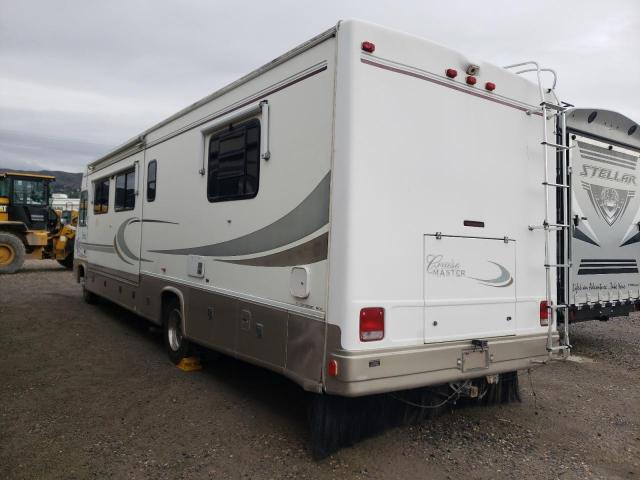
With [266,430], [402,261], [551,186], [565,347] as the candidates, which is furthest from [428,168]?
[266,430]

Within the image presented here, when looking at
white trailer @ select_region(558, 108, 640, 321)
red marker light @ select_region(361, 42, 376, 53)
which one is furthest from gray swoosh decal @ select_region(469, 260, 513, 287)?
white trailer @ select_region(558, 108, 640, 321)

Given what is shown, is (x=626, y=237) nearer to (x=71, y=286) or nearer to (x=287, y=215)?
(x=287, y=215)

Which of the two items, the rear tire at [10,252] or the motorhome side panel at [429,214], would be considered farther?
the rear tire at [10,252]

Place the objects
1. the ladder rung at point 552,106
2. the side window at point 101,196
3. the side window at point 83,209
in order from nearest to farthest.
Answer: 1. the ladder rung at point 552,106
2. the side window at point 101,196
3. the side window at point 83,209

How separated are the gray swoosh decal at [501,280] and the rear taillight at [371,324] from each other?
97 cm

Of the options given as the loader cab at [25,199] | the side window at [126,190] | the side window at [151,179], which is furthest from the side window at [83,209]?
the loader cab at [25,199]

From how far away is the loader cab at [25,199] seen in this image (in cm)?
1578

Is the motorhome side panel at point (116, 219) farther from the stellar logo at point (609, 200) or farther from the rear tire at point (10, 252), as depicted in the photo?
the rear tire at point (10, 252)

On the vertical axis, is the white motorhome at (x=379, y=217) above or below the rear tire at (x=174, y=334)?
above

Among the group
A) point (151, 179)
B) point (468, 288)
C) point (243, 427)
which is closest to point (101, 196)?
point (151, 179)

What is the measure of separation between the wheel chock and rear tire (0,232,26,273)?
11.9m

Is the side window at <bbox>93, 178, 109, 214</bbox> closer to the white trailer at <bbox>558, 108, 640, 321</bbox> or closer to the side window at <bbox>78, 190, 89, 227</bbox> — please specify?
the side window at <bbox>78, 190, 89, 227</bbox>

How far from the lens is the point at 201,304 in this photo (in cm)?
489

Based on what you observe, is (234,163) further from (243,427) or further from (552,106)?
(552,106)
